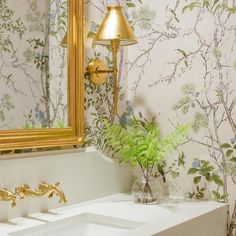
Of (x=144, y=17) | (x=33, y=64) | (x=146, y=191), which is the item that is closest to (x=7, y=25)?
(x=33, y=64)

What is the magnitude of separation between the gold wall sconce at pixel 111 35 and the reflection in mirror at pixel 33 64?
13cm

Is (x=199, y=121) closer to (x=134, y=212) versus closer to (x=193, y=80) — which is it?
(x=193, y=80)

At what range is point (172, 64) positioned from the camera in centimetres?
167

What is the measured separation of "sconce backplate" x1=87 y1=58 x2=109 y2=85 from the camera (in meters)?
1.59

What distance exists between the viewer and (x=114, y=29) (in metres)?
1.52

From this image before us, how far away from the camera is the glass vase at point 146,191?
1554mm

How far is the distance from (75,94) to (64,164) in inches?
9.6

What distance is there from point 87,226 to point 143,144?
35 centimetres

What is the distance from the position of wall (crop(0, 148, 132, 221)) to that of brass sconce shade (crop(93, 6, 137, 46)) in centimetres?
40

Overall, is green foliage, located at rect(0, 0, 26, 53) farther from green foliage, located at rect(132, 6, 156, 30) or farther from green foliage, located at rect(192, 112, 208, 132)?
green foliage, located at rect(192, 112, 208, 132)

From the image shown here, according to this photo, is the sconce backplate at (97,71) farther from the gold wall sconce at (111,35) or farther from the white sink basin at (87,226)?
the white sink basin at (87,226)

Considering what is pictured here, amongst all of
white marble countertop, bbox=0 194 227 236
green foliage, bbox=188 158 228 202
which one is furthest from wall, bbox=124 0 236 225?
white marble countertop, bbox=0 194 227 236

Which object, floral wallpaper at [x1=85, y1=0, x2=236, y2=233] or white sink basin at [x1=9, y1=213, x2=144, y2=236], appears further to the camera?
floral wallpaper at [x1=85, y1=0, x2=236, y2=233]

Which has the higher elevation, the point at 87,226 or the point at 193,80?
the point at 193,80
